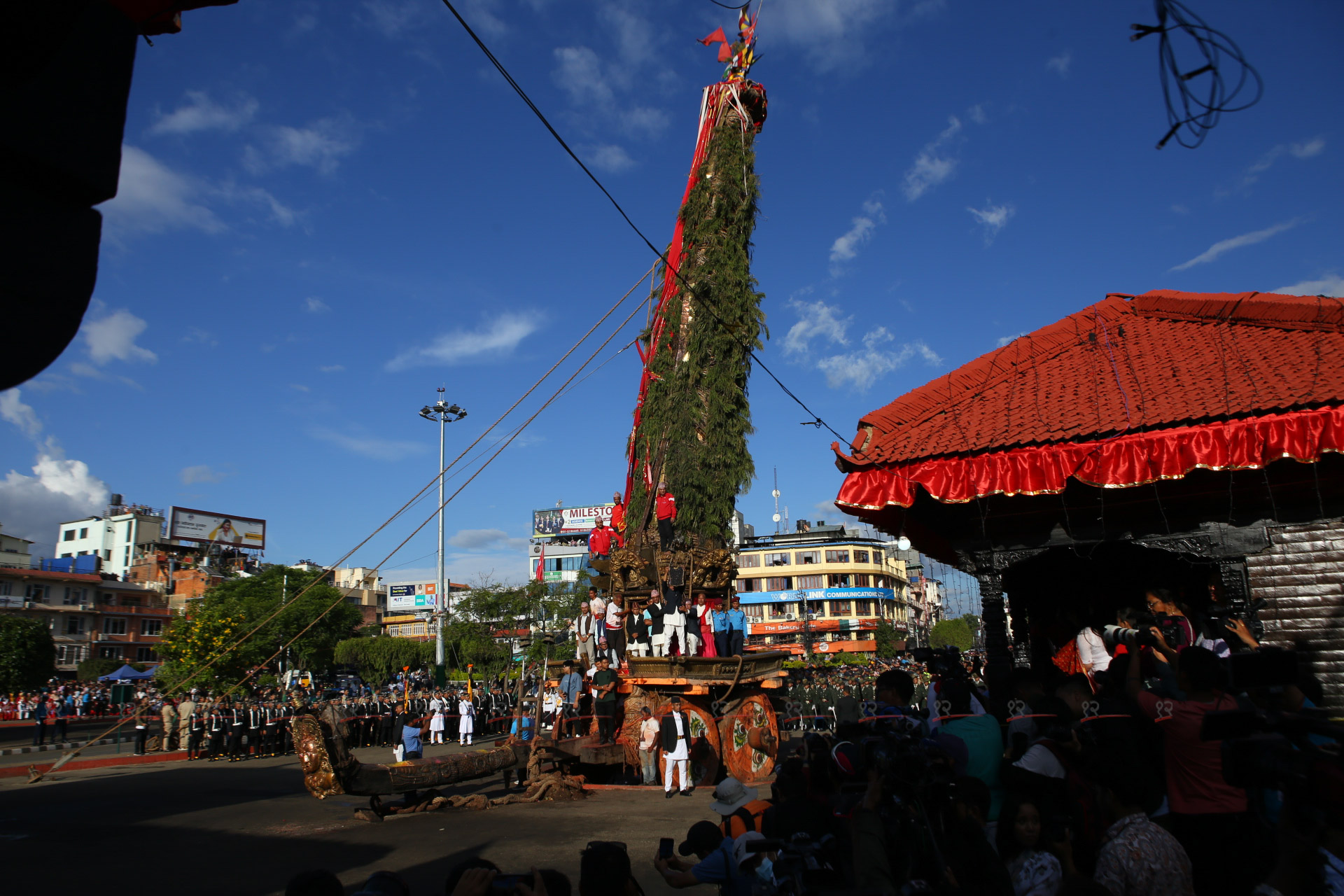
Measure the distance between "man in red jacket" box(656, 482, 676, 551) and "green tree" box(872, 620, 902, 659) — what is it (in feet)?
152

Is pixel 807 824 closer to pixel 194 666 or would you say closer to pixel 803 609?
pixel 194 666

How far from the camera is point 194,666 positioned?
98.2ft

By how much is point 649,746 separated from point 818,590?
60.5 m

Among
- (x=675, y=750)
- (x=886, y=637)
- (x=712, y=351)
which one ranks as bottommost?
(x=886, y=637)

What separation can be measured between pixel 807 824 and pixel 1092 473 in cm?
513

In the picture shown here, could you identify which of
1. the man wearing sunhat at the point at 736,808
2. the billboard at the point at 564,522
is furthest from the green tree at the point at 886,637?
the man wearing sunhat at the point at 736,808

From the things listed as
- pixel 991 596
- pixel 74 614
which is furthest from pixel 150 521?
pixel 991 596

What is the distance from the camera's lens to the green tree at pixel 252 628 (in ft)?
103

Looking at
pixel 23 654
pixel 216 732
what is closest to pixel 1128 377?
pixel 216 732

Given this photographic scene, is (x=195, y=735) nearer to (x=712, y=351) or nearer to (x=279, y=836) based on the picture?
(x=279, y=836)

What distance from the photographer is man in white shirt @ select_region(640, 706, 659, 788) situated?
526 inches

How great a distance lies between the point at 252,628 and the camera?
24.0 metres

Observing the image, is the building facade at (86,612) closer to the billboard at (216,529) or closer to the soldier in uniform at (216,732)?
the billboard at (216,529)

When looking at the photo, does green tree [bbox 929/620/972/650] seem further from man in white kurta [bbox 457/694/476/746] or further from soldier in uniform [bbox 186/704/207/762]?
soldier in uniform [bbox 186/704/207/762]
